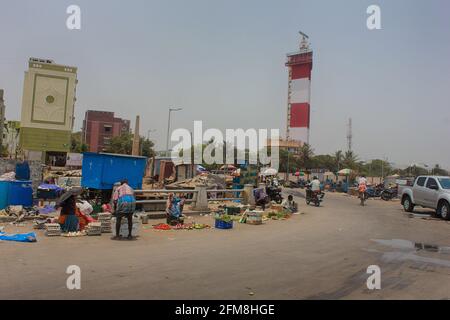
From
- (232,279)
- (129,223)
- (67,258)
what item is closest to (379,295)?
(232,279)

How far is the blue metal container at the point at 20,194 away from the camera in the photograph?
14.2 meters

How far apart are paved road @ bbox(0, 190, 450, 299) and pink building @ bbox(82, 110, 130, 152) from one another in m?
111

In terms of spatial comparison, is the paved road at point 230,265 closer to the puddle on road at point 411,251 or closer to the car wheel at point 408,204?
the puddle on road at point 411,251

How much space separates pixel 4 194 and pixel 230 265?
9.87 meters

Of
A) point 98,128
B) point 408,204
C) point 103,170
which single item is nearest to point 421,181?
point 408,204

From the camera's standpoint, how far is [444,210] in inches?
745

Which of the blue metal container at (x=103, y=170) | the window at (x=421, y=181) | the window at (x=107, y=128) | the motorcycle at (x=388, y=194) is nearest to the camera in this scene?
the blue metal container at (x=103, y=170)

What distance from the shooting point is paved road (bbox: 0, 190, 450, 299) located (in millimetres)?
6234

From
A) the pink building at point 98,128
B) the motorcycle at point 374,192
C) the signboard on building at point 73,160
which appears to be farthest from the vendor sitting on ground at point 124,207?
the pink building at point 98,128

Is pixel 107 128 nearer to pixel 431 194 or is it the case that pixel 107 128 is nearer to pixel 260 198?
pixel 260 198

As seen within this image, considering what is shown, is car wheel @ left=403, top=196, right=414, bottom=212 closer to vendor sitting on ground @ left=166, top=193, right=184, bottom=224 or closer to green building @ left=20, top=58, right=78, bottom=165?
vendor sitting on ground @ left=166, top=193, right=184, bottom=224

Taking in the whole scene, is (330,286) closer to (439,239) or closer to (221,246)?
(221,246)

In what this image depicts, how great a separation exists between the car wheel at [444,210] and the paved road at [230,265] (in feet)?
21.2

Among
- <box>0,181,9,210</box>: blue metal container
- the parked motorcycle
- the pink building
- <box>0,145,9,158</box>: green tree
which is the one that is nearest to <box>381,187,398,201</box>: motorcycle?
the parked motorcycle
